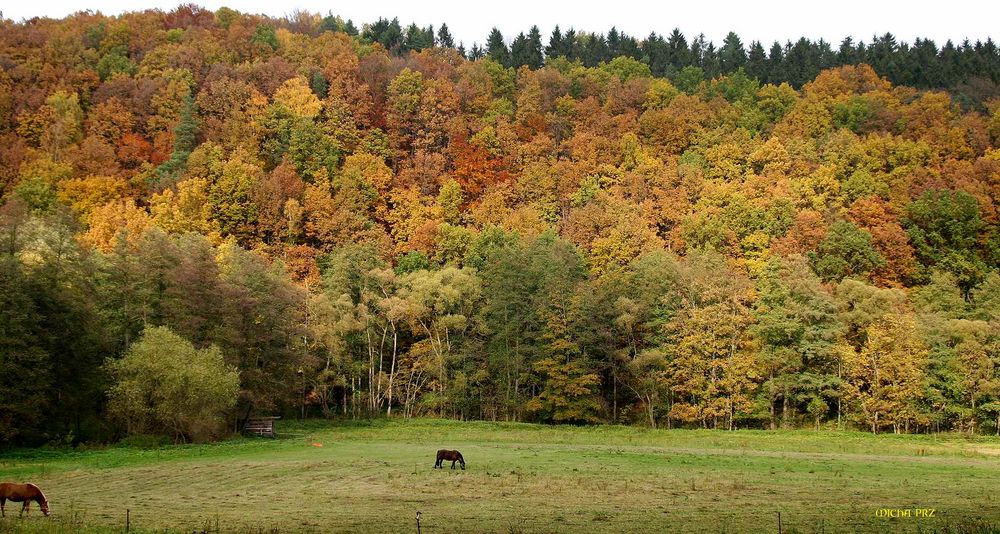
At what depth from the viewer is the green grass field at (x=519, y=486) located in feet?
91.6

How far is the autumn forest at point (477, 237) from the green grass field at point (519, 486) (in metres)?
12.3

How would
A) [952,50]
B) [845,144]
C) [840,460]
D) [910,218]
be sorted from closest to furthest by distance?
[840,460] → [910,218] → [845,144] → [952,50]

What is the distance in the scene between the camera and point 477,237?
104250mm

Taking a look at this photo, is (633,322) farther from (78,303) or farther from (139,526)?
(139,526)

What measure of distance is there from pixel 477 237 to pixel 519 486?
67951mm

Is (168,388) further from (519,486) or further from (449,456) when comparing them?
(519,486)

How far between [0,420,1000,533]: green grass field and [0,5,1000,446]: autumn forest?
12.3 metres

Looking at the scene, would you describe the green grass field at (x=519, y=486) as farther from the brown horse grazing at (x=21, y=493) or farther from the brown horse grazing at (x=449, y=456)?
the brown horse grazing at (x=449, y=456)

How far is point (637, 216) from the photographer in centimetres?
11169

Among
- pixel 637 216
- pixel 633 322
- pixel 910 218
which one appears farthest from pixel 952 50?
pixel 633 322

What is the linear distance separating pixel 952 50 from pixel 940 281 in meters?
100

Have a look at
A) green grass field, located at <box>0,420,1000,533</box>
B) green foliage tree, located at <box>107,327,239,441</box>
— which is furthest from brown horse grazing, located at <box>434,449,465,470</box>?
green foliage tree, located at <box>107,327,239,441</box>

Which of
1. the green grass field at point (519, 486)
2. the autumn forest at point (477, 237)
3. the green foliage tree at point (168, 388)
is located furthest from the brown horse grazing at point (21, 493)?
the green foliage tree at point (168, 388)

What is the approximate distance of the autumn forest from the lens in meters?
67.6
